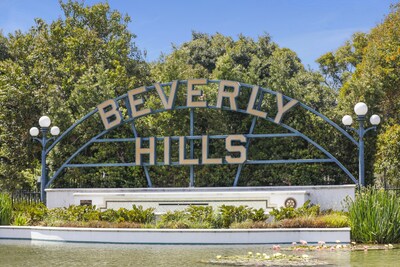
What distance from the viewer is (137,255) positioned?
46.2ft

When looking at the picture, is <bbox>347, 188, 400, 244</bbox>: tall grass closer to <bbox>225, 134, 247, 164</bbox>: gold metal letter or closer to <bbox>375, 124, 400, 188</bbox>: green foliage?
<bbox>225, 134, 247, 164</bbox>: gold metal letter

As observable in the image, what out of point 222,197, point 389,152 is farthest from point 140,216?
point 389,152

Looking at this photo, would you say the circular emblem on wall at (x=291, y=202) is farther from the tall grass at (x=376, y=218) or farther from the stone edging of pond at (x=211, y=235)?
the tall grass at (x=376, y=218)

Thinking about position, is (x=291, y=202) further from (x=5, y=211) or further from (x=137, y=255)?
(x=5, y=211)

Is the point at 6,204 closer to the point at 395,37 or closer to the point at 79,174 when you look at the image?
the point at 79,174

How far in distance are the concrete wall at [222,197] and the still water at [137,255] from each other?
4.90 m

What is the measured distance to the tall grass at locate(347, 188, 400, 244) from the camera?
15891 millimetres

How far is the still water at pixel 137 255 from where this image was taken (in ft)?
41.0

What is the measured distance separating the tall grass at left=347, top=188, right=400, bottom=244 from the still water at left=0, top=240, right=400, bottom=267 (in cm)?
134

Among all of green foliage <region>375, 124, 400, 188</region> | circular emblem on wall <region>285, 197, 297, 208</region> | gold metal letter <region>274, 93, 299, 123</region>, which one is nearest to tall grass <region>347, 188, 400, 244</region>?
circular emblem on wall <region>285, 197, 297, 208</region>

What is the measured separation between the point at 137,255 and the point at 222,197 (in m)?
7.33

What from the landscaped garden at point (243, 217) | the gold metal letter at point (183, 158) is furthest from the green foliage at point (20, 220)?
the gold metal letter at point (183, 158)

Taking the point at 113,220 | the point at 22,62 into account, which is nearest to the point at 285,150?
the point at 113,220

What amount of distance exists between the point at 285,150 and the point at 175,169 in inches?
194
